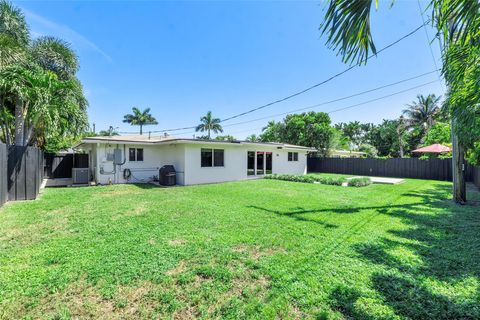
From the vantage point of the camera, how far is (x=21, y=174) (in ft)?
24.5

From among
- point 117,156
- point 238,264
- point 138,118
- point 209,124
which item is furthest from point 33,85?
point 209,124

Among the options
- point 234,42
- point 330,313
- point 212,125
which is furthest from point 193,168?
point 212,125

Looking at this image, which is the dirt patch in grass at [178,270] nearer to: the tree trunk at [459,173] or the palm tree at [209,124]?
the tree trunk at [459,173]

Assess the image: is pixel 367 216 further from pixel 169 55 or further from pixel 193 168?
pixel 169 55

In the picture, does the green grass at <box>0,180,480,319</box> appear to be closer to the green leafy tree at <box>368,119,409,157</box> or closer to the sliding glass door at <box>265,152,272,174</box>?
the sliding glass door at <box>265,152,272,174</box>

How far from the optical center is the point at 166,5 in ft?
32.8

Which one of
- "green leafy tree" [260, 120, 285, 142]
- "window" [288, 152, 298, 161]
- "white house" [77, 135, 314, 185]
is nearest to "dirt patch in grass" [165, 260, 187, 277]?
"white house" [77, 135, 314, 185]

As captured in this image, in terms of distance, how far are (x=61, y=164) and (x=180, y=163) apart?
8.67 m

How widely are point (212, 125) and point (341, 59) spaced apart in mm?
39858

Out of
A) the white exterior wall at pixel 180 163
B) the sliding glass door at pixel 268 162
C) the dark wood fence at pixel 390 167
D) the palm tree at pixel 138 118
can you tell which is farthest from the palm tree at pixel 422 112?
the palm tree at pixel 138 118

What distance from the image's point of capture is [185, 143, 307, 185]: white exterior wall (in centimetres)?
1267

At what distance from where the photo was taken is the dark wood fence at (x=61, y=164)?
48.8 feet

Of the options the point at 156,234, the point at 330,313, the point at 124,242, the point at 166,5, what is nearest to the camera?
the point at 330,313

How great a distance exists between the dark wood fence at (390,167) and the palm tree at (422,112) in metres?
16.1
